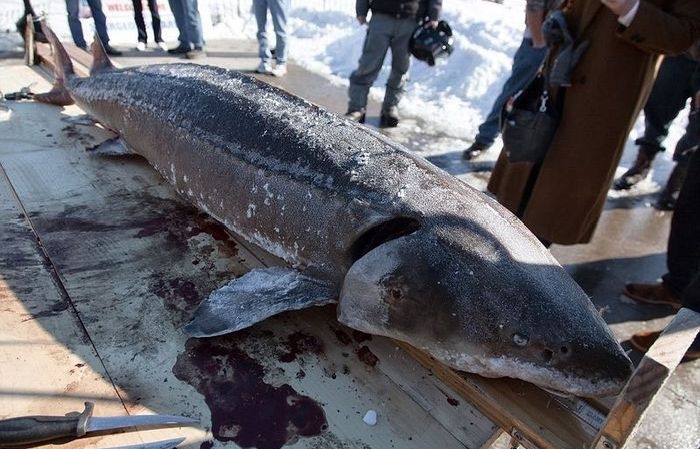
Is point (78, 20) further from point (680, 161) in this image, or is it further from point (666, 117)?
point (680, 161)

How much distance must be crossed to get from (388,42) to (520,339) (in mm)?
4873

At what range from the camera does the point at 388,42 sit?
19.2 ft

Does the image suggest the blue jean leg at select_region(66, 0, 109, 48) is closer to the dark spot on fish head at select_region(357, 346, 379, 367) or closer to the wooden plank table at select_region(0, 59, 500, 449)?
the wooden plank table at select_region(0, 59, 500, 449)

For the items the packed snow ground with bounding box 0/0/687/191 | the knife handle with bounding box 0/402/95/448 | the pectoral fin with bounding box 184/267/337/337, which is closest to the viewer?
the knife handle with bounding box 0/402/95/448

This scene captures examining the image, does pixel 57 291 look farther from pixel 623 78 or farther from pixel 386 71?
pixel 386 71

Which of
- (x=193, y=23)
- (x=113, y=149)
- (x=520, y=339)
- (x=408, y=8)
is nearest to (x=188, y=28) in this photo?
(x=193, y=23)

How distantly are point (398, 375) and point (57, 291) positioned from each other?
59.0 inches

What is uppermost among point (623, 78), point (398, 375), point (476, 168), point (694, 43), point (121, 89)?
point (694, 43)

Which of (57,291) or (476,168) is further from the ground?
(57,291)

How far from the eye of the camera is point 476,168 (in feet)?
17.8

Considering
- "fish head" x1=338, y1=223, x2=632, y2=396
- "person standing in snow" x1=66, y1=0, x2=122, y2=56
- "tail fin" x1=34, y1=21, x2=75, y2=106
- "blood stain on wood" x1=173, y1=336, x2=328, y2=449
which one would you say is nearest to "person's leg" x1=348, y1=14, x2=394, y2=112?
"tail fin" x1=34, y1=21, x2=75, y2=106

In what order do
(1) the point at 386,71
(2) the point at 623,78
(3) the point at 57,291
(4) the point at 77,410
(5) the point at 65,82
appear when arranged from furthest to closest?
(1) the point at 386,71, (5) the point at 65,82, (2) the point at 623,78, (3) the point at 57,291, (4) the point at 77,410

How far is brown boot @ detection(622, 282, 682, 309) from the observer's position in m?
3.55

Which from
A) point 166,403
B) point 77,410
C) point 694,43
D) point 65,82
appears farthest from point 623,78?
point 65,82
